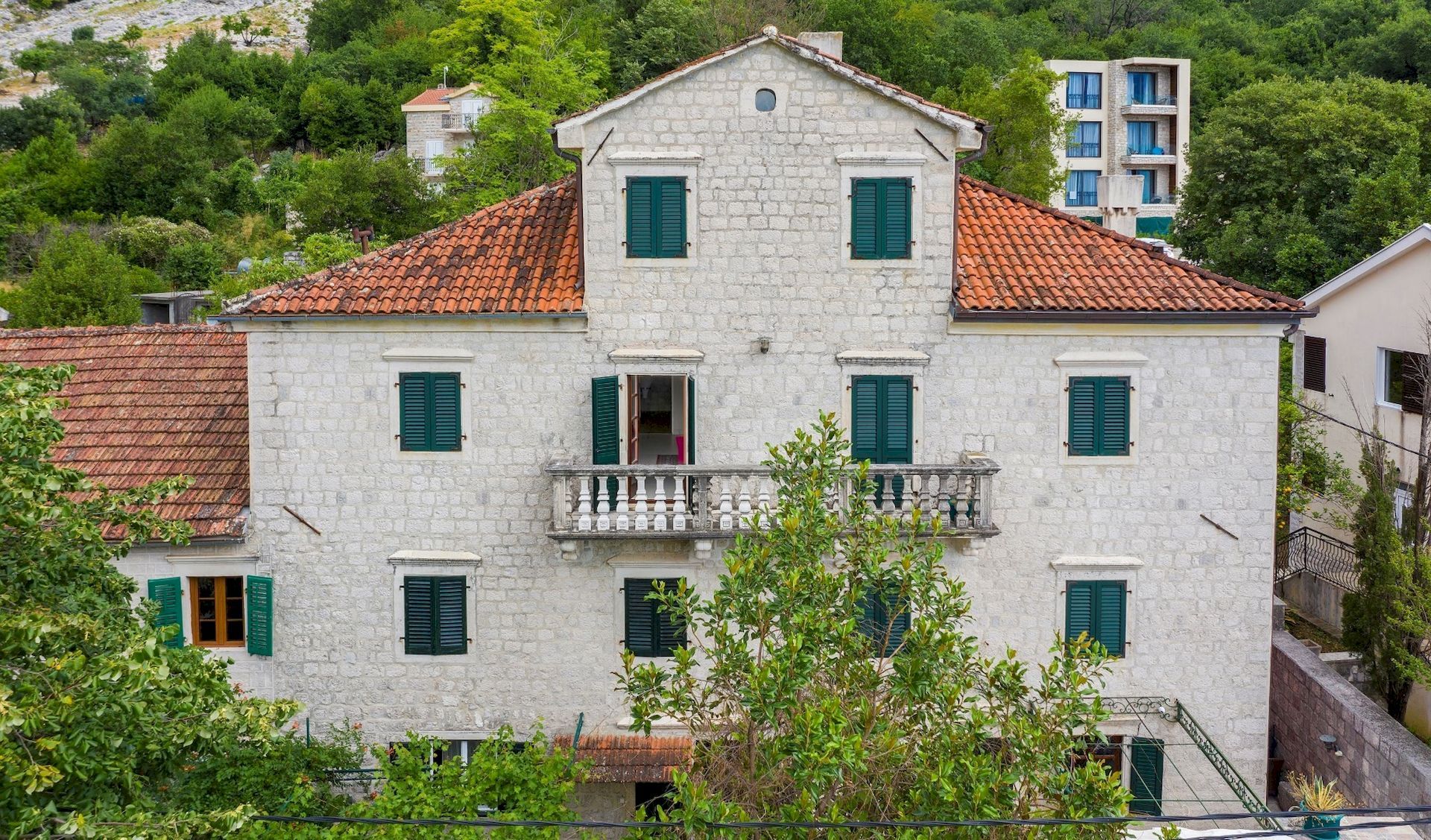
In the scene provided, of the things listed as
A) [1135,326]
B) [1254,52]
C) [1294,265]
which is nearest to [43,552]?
[1135,326]

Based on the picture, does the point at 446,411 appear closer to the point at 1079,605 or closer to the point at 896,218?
the point at 896,218

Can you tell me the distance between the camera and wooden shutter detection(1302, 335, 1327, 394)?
110 ft

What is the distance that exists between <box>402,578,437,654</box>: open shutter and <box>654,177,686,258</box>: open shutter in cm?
661

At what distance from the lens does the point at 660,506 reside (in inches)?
802

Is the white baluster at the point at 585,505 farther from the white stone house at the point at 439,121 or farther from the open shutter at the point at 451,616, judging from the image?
the white stone house at the point at 439,121

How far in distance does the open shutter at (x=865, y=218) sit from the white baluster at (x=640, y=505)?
4982mm

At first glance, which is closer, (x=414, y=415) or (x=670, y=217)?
(x=670, y=217)

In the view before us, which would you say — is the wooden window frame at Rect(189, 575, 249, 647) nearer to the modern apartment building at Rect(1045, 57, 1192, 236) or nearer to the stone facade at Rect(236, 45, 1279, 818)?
the stone facade at Rect(236, 45, 1279, 818)

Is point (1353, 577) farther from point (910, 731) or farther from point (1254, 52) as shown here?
point (1254, 52)

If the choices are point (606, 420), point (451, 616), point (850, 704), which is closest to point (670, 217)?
point (606, 420)

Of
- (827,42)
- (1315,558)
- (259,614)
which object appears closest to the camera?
(259,614)

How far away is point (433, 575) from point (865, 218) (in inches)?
357

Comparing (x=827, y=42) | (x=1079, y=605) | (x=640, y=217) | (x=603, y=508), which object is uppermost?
(x=827, y=42)

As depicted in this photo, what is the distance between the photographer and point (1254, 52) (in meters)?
84.7
